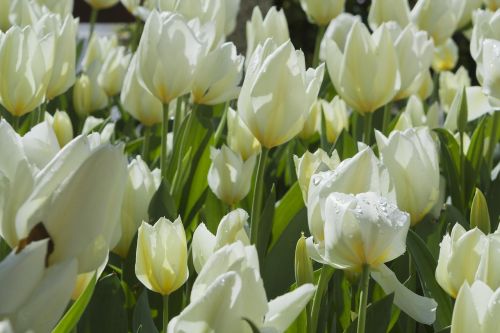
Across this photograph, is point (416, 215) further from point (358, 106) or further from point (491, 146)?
point (491, 146)

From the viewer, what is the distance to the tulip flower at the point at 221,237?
101 centimetres

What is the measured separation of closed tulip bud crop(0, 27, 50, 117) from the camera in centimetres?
145

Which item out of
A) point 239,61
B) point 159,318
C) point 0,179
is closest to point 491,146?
point 239,61

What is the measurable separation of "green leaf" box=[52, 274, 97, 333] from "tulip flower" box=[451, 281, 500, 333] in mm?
311

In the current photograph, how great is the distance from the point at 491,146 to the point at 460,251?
2.90 ft

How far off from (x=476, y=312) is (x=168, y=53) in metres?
0.75

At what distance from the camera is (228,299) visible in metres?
0.71

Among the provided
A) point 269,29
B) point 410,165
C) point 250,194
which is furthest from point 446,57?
point 410,165

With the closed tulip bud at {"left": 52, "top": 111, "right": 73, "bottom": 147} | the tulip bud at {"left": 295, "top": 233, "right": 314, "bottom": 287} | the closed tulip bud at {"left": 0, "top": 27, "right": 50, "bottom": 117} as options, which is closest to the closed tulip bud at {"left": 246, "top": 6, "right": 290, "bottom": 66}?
the closed tulip bud at {"left": 52, "top": 111, "right": 73, "bottom": 147}

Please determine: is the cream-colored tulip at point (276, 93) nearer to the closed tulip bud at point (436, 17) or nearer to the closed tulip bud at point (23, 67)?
the closed tulip bud at point (23, 67)

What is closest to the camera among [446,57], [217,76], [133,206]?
[133,206]

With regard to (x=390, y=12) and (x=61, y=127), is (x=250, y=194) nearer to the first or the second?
(x=61, y=127)

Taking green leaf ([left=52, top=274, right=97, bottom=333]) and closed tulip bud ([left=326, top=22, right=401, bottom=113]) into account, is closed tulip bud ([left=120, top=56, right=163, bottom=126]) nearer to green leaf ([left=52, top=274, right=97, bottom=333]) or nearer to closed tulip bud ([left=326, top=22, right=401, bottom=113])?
closed tulip bud ([left=326, top=22, right=401, bottom=113])

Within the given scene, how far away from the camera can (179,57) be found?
1.44 meters
